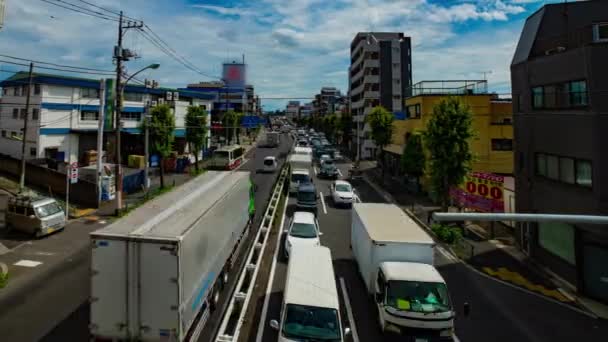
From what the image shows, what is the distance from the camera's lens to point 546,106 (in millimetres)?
17734

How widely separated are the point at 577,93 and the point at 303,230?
45.7 ft

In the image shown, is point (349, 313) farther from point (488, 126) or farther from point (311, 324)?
point (488, 126)

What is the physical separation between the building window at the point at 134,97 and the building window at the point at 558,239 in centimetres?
4450

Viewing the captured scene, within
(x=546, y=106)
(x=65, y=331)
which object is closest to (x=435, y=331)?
(x=65, y=331)

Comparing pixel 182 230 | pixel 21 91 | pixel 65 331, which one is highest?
pixel 21 91

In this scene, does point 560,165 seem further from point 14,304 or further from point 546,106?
point 14,304

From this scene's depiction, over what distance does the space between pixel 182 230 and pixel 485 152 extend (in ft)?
106

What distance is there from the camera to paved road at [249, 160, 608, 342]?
37.2 ft

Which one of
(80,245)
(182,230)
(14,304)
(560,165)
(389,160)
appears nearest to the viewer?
(182,230)

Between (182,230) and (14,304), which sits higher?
(182,230)

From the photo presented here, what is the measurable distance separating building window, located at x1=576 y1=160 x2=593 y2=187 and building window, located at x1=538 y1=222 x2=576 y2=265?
2.09m

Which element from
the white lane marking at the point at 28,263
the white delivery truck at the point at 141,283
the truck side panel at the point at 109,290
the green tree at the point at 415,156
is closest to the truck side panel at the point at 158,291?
the white delivery truck at the point at 141,283

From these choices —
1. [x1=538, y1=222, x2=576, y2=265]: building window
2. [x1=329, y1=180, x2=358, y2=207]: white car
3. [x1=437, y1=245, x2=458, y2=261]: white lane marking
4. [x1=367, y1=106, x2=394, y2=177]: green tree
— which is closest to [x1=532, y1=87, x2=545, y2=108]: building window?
[x1=538, y1=222, x2=576, y2=265]: building window

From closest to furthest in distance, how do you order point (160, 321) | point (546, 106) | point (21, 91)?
point (160, 321), point (546, 106), point (21, 91)
